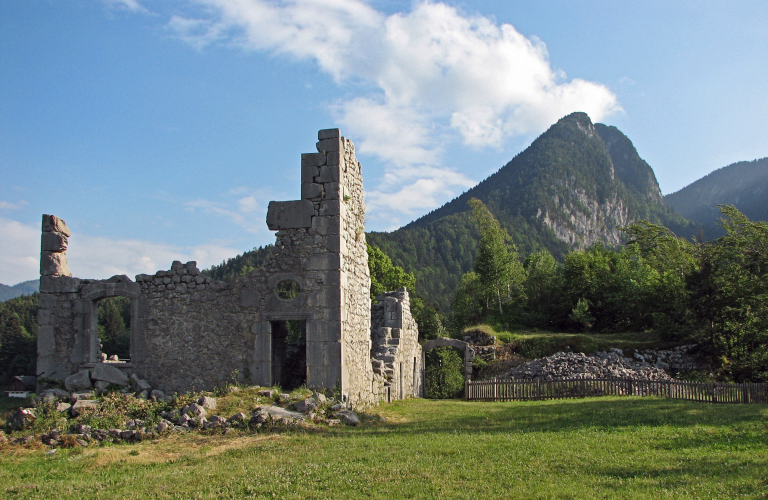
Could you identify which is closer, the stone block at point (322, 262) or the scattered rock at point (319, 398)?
the scattered rock at point (319, 398)

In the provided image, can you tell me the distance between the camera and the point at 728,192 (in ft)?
585

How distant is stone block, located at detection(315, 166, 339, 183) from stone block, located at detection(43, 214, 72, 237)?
7.86m

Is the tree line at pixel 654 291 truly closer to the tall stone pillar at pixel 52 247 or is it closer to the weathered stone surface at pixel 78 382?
the weathered stone surface at pixel 78 382

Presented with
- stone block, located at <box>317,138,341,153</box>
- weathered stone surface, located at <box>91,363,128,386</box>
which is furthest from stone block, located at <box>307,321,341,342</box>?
weathered stone surface, located at <box>91,363,128,386</box>

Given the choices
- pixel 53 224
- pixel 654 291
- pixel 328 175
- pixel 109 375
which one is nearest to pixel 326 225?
pixel 328 175

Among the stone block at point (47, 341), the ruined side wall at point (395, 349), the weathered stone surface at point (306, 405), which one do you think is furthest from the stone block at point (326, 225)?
the stone block at point (47, 341)

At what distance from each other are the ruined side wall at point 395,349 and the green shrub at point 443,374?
301cm

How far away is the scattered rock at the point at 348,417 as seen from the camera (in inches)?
487

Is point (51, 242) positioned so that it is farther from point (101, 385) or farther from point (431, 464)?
point (431, 464)

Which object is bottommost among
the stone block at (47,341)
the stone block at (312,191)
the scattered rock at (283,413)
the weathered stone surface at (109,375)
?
the scattered rock at (283,413)

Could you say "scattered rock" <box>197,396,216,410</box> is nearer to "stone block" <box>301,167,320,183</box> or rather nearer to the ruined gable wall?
the ruined gable wall

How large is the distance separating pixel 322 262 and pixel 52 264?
8.08 meters

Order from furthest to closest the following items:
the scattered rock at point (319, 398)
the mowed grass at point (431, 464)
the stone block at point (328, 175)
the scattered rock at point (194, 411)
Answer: the stone block at point (328, 175) → the scattered rock at point (319, 398) → the scattered rock at point (194, 411) → the mowed grass at point (431, 464)

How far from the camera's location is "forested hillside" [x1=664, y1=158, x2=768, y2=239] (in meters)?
156
